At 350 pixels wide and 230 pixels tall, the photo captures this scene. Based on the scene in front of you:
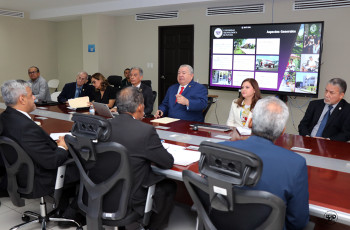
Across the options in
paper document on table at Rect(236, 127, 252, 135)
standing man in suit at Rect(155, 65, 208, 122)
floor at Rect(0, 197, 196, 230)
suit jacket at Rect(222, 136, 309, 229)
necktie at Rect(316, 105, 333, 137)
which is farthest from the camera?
standing man in suit at Rect(155, 65, 208, 122)

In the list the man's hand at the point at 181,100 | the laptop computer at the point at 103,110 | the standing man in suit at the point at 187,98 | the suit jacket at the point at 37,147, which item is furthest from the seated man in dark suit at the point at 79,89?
the suit jacket at the point at 37,147

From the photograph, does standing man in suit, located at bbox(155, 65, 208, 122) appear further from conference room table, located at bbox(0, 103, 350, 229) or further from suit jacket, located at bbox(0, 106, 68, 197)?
suit jacket, located at bbox(0, 106, 68, 197)

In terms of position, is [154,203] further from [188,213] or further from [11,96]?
[11,96]

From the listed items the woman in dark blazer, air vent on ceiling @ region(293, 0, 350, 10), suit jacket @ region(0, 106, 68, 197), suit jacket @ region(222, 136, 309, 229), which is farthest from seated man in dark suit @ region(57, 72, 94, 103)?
suit jacket @ region(222, 136, 309, 229)

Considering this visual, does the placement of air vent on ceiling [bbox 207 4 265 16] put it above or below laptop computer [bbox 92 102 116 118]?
above

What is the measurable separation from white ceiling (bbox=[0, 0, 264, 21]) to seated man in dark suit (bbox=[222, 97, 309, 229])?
4.96 m

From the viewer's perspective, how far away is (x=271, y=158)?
139 cm

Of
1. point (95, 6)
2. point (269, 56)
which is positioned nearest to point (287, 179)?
point (269, 56)

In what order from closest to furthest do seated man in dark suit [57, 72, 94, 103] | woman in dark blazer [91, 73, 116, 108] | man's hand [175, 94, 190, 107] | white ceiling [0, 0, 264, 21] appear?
man's hand [175, 94, 190, 107] < woman in dark blazer [91, 73, 116, 108] < seated man in dark suit [57, 72, 94, 103] < white ceiling [0, 0, 264, 21]

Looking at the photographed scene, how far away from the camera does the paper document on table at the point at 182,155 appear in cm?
221

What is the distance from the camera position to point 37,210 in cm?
300

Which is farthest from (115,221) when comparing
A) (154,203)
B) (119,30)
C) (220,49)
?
(119,30)

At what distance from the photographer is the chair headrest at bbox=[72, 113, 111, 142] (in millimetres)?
1757

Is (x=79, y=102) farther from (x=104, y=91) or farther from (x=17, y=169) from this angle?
(x=17, y=169)
